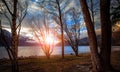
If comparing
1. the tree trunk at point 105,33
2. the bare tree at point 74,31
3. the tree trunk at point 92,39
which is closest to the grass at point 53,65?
the tree trunk at point 105,33

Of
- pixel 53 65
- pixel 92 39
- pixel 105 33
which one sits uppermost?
pixel 105 33

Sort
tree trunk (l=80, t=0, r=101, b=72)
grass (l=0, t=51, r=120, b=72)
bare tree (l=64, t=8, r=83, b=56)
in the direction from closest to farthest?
tree trunk (l=80, t=0, r=101, b=72)
grass (l=0, t=51, r=120, b=72)
bare tree (l=64, t=8, r=83, b=56)

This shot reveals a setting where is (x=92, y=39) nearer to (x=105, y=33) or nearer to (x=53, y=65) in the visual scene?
(x=105, y=33)

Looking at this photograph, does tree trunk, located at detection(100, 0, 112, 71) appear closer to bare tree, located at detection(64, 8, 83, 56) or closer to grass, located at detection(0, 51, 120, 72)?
grass, located at detection(0, 51, 120, 72)

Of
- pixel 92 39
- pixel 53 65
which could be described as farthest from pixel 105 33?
pixel 53 65

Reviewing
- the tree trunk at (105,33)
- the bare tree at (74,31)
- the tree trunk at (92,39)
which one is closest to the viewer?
the tree trunk at (92,39)

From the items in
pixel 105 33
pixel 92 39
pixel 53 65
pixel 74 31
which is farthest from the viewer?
pixel 74 31

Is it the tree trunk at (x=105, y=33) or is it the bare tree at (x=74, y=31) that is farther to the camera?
the bare tree at (x=74, y=31)

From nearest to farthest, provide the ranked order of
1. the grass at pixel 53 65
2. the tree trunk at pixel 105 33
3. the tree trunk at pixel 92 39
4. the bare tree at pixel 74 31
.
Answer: the tree trunk at pixel 92 39 → the tree trunk at pixel 105 33 → the grass at pixel 53 65 → the bare tree at pixel 74 31

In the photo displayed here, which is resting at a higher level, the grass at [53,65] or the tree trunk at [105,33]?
the tree trunk at [105,33]

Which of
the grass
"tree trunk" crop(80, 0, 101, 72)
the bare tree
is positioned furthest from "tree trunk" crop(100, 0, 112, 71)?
the bare tree

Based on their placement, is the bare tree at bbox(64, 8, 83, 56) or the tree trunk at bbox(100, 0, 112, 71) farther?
the bare tree at bbox(64, 8, 83, 56)

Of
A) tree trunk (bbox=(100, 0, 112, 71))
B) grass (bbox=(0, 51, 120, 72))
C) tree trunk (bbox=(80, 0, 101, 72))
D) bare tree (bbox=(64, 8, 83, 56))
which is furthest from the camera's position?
bare tree (bbox=(64, 8, 83, 56))

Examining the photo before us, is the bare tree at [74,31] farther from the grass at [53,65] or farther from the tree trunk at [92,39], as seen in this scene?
the tree trunk at [92,39]
